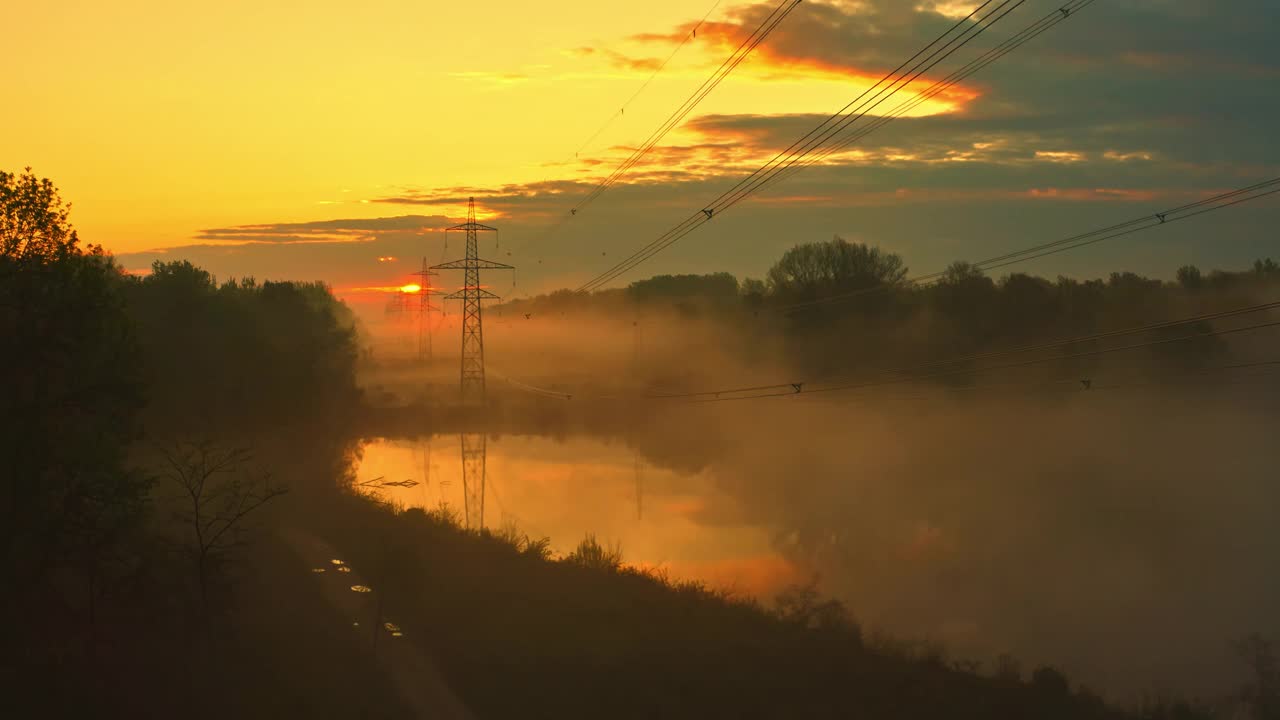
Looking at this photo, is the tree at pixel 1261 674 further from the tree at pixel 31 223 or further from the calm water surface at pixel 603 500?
the tree at pixel 31 223

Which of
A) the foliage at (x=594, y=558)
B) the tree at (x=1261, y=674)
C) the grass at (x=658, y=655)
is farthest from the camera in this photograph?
the foliage at (x=594, y=558)

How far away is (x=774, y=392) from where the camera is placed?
98.9 metres

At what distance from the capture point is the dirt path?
78.2 feet

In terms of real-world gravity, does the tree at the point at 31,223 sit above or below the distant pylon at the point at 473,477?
above

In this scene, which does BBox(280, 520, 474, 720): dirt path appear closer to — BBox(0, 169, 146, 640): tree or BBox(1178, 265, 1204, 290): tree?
BBox(0, 169, 146, 640): tree

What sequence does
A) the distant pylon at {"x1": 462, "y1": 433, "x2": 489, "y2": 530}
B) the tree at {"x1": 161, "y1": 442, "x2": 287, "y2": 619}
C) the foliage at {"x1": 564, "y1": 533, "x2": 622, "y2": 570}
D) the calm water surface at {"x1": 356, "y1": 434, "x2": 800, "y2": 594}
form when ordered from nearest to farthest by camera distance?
the tree at {"x1": 161, "y1": 442, "x2": 287, "y2": 619}
the foliage at {"x1": 564, "y1": 533, "x2": 622, "y2": 570}
the calm water surface at {"x1": 356, "y1": 434, "x2": 800, "y2": 594}
the distant pylon at {"x1": 462, "y1": 433, "x2": 489, "y2": 530}

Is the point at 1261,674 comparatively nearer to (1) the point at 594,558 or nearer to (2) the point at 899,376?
(1) the point at 594,558

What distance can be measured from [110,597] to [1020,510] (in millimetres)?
51113

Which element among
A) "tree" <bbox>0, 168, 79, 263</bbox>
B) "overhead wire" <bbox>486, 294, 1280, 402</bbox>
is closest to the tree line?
"tree" <bbox>0, 168, 79, 263</bbox>

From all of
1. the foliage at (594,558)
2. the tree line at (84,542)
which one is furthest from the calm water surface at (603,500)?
the tree line at (84,542)

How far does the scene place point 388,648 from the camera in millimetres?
27391

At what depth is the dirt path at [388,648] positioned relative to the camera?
78.2 ft

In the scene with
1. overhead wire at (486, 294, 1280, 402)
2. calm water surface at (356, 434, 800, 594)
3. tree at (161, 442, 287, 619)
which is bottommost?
calm water surface at (356, 434, 800, 594)

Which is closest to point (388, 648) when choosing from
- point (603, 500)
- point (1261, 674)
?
point (1261, 674)
